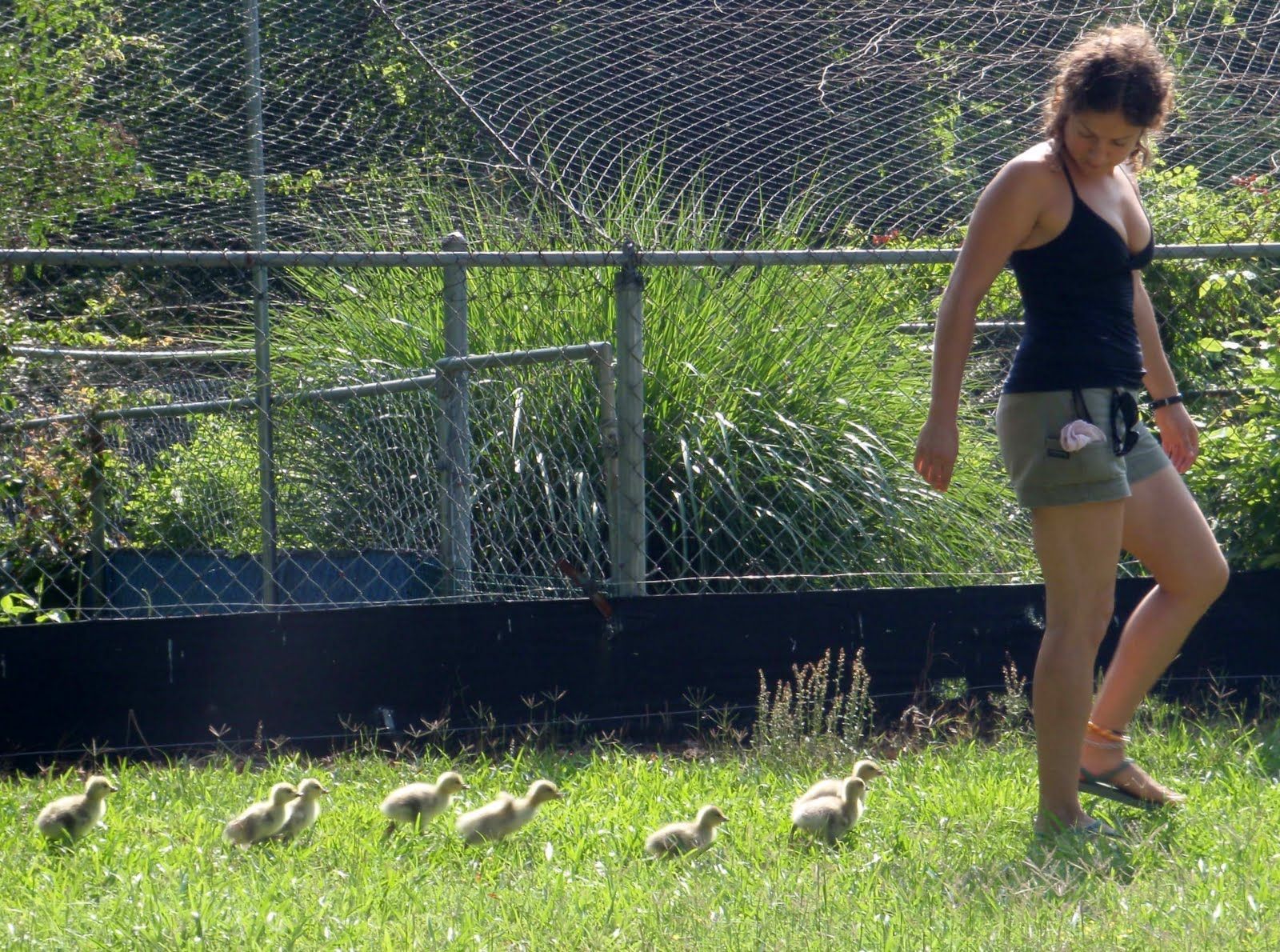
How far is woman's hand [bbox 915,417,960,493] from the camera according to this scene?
362 cm

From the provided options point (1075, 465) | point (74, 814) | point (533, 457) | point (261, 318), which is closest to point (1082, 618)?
point (1075, 465)

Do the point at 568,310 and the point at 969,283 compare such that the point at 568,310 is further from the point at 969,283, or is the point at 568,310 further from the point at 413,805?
the point at 969,283

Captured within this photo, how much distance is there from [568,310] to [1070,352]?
369 cm

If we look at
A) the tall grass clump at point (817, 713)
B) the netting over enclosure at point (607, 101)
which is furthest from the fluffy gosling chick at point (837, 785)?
the netting over enclosure at point (607, 101)

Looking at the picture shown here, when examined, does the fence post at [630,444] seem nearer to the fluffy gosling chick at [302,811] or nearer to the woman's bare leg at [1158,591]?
the fluffy gosling chick at [302,811]

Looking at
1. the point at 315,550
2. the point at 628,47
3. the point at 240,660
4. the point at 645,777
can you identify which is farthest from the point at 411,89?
the point at 645,777

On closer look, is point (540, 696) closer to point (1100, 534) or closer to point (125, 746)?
point (125, 746)

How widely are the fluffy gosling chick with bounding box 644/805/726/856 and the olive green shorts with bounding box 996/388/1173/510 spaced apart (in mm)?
1094

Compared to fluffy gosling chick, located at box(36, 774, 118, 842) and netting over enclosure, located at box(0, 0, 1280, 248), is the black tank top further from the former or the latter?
netting over enclosure, located at box(0, 0, 1280, 248)

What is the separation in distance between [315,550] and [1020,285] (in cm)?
400

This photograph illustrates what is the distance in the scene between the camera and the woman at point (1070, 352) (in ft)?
11.7

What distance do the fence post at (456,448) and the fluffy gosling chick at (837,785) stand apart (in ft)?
6.29

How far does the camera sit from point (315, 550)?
691 centimetres

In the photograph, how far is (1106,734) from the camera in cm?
395
